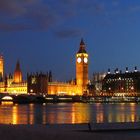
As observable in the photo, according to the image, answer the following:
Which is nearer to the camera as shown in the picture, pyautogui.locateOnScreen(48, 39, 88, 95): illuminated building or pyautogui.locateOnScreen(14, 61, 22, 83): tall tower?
pyautogui.locateOnScreen(48, 39, 88, 95): illuminated building

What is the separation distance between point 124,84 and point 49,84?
26229 millimetres

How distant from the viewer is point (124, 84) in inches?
5910

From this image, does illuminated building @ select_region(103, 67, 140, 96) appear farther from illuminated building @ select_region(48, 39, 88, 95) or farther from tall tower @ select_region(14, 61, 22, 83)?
tall tower @ select_region(14, 61, 22, 83)

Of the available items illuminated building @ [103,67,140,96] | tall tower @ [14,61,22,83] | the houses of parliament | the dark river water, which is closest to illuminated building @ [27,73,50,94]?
the houses of parliament

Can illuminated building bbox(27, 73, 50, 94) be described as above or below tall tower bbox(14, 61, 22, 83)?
below

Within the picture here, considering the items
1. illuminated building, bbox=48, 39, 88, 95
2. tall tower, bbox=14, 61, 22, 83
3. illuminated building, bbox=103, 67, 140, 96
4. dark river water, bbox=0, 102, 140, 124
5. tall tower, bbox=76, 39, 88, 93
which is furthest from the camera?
tall tower, bbox=14, 61, 22, 83

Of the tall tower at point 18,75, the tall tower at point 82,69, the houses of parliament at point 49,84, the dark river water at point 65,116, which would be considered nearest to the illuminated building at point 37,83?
the houses of parliament at point 49,84

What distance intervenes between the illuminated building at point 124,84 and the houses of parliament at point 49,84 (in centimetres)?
1270

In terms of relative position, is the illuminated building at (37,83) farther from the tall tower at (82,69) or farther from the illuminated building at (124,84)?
the illuminated building at (124,84)

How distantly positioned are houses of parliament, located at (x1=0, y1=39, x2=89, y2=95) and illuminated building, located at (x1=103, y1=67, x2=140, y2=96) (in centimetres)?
1270

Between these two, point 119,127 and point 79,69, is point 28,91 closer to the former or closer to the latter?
point 79,69

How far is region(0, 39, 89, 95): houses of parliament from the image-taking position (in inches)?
5300

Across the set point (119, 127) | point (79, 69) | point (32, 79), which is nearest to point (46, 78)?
point (32, 79)

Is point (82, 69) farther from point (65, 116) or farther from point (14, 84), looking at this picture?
point (65, 116)
